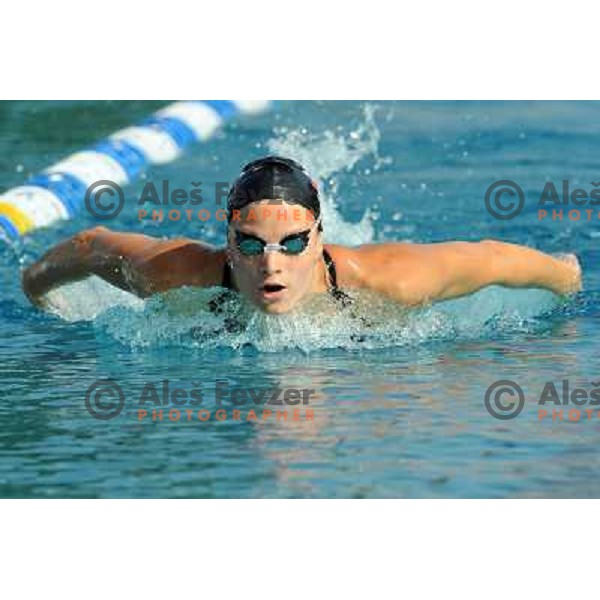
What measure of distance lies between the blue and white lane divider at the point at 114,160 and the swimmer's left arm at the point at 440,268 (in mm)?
2675

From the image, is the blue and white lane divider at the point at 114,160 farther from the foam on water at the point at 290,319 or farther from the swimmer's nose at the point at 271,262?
the swimmer's nose at the point at 271,262

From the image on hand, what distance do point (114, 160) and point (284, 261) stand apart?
4084 millimetres

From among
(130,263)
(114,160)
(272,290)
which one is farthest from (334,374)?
(114,160)

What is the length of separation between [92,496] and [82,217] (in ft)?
13.8

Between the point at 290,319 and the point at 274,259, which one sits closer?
the point at 274,259

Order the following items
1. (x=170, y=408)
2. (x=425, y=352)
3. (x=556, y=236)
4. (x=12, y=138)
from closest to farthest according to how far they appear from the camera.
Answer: (x=170, y=408) < (x=425, y=352) < (x=556, y=236) < (x=12, y=138)

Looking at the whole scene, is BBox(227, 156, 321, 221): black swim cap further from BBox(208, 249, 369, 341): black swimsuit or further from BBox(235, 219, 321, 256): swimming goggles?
BBox(208, 249, 369, 341): black swimsuit

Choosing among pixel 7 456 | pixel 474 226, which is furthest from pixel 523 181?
pixel 7 456

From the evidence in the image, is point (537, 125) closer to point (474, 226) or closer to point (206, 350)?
point (474, 226)

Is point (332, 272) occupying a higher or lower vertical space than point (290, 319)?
higher

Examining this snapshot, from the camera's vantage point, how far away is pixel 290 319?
A: 5.27 meters

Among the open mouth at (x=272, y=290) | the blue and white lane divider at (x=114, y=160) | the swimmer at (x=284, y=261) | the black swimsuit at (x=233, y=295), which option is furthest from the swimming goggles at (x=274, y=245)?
the blue and white lane divider at (x=114, y=160)

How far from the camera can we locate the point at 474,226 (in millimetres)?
7438

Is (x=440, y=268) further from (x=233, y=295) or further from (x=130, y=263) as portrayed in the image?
(x=130, y=263)
